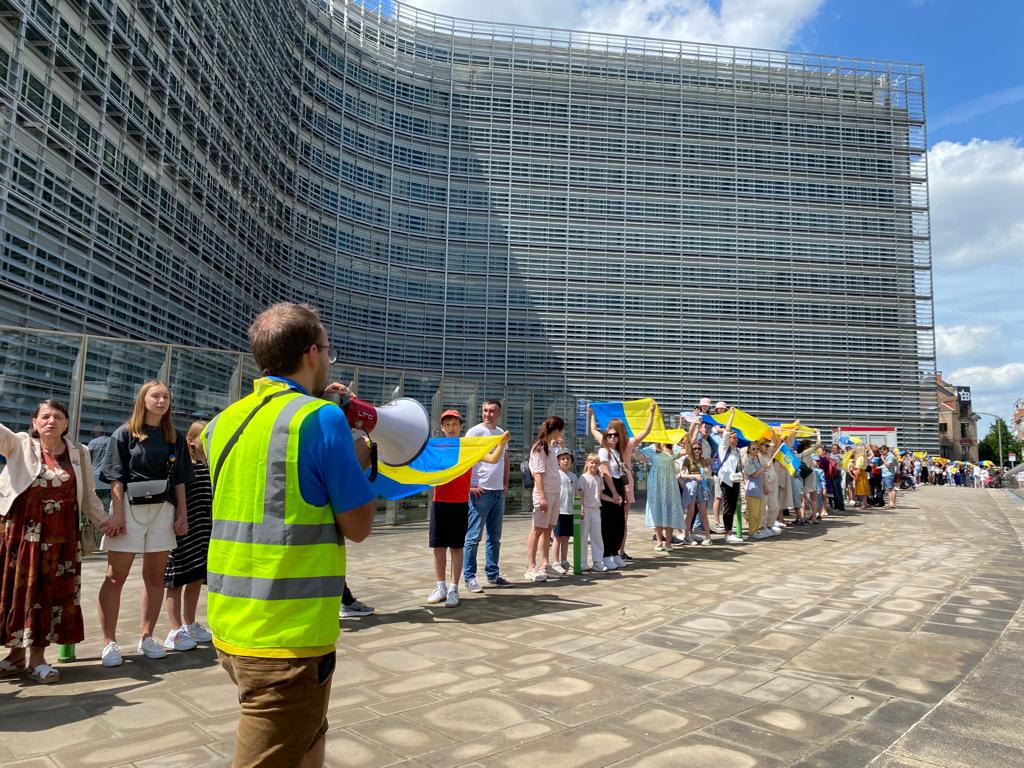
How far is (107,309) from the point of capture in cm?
1641

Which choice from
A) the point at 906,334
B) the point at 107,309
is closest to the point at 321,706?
the point at 107,309

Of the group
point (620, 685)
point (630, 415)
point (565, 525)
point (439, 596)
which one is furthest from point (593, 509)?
point (620, 685)

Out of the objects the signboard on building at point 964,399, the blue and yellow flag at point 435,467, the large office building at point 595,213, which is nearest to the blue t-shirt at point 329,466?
the blue and yellow flag at point 435,467

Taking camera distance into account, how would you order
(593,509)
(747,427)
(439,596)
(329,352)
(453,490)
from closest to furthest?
(329,352) → (439,596) → (453,490) → (593,509) → (747,427)

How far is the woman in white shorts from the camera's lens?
4574 millimetres

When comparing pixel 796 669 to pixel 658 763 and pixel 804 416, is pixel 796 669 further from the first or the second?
pixel 804 416

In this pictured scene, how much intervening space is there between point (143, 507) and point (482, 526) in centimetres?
325

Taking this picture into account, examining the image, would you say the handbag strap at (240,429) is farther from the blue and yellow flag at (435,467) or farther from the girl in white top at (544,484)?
the girl in white top at (544,484)

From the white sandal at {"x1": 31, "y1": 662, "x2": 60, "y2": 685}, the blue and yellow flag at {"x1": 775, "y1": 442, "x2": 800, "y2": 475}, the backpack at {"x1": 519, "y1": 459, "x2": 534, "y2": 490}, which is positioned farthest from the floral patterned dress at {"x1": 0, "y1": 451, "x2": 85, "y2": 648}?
the backpack at {"x1": 519, "y1": 459, "x2": 534, "y2": 490}

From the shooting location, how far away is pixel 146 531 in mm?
4629

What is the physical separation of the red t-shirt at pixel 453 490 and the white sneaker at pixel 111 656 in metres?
2.76

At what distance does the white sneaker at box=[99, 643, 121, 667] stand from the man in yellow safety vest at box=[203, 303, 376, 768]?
3152 mm

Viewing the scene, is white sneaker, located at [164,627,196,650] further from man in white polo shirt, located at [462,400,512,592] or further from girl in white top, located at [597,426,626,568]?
girl in white top, located at [597,426,626,568]

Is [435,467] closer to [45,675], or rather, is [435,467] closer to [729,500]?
[45,675]
